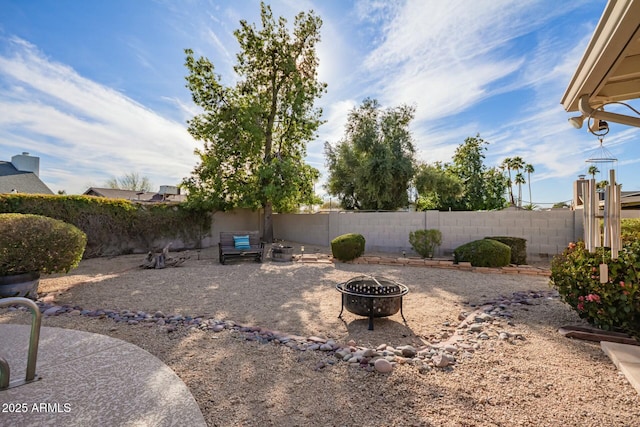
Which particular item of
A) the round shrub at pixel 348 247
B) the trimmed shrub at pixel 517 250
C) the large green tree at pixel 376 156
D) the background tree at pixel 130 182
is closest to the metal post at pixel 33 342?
the round shrub at pixel 348 247

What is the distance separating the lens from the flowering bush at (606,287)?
2.68 meters

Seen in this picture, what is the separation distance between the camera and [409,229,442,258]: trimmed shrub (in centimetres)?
862

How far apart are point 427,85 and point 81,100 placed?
30.2ft

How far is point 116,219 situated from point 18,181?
Answer: 40.3 feet

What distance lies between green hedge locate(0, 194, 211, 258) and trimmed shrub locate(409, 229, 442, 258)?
28.9 feet

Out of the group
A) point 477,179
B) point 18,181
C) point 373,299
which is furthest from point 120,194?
point 477,179

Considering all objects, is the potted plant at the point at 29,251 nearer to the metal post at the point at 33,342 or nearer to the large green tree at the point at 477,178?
the metal post at the point at 33,342

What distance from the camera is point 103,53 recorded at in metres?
6.92

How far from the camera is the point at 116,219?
981 cm

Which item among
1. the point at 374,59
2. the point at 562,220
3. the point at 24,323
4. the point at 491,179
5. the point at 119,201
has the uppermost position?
the point at 374,59

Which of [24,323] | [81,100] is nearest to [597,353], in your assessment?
[24,323]

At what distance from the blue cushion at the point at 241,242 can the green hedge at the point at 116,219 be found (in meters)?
3.83

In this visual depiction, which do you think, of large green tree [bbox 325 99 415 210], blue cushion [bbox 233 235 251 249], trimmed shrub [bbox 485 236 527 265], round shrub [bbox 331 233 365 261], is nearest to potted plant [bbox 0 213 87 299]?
blue cushion [bbox 233 235 251 249]

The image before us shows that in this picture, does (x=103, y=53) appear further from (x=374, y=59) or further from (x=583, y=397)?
(x=583, y=397)
